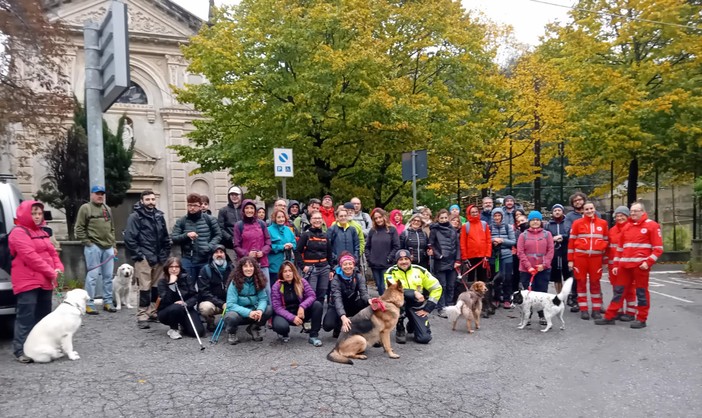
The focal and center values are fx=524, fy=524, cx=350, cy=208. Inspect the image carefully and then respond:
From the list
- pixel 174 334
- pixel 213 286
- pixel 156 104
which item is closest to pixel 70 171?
pixel 156 104

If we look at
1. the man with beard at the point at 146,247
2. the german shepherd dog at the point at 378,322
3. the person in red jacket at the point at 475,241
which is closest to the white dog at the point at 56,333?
the man with beard at the point at 146,247

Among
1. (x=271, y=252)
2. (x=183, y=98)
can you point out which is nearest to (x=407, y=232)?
(x=271, y=252)

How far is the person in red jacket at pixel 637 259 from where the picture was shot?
26.7 feet

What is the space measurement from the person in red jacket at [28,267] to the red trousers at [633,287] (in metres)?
8.20

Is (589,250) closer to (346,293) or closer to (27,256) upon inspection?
(346,293)

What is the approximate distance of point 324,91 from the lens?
15070 mm

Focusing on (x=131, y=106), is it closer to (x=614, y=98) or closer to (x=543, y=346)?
(x=614, y=98)

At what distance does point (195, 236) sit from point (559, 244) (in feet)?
20.8

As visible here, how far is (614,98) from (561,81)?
3.52m

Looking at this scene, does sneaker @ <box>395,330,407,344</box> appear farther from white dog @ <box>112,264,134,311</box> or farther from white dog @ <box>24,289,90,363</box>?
white dog @ <box>112,264,134,311</box>

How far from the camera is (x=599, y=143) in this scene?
1833 cm

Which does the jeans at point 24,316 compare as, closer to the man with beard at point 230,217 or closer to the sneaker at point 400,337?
the man with beard at point 230,217

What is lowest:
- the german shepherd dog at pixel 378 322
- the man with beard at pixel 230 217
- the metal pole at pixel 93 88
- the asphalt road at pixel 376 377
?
the asphalt road at pixel 376 377

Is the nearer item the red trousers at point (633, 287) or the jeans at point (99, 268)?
the red trousers at point (633, 287)
